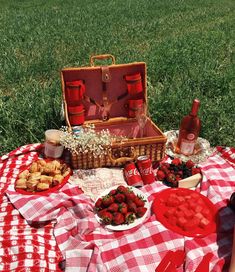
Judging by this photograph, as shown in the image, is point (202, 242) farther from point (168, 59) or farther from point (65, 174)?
point (168, 59)

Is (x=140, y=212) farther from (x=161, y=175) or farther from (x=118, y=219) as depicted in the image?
(x=161, y=175)

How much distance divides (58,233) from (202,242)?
56.8 inches

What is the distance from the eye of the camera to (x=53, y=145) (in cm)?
416

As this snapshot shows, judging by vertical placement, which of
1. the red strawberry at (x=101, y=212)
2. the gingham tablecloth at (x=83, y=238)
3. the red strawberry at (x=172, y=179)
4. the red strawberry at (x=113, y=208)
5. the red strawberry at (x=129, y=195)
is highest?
the red strawberry at (x=129, y=195)

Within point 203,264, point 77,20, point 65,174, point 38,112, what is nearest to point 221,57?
point 38,112

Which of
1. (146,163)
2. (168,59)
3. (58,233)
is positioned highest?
(168,59)

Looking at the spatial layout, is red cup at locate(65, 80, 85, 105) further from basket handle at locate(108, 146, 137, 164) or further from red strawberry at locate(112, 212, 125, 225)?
red strawberry at locate(112, 212, 125, 225)

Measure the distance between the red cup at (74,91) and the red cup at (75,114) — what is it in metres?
0.08

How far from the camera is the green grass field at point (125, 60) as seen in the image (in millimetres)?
5105

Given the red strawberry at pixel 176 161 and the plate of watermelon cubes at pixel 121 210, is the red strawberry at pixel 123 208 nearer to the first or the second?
the plate of watermelon cubes at pixel 121 210

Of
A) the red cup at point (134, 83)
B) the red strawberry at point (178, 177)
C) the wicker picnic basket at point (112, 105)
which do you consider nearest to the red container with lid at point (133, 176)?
the wicker picnic basket at point (112, 105)

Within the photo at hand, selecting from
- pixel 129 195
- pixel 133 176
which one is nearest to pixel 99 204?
pixel 129 195

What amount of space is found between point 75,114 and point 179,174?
1.61 metres

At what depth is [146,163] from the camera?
3.88 m
